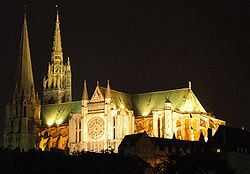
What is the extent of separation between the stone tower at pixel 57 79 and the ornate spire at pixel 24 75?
42.6 ft

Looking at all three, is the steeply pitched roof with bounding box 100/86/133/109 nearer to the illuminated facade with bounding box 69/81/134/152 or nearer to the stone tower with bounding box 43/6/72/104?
the illuminated facade with bounding box 69/81/134/152

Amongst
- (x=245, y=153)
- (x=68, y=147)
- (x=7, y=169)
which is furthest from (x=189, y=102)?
(x=7, y=169)

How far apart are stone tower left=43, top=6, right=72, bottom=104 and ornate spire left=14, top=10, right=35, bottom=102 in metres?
13.0

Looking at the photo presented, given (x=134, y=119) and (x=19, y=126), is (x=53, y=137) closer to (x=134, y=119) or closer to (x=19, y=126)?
(x=19, y=126)

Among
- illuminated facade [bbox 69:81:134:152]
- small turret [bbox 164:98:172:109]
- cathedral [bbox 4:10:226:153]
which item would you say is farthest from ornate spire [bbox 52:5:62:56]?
small turret [bbox 164:98:172:109]

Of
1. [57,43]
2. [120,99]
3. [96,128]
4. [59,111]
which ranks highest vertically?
[57,43]

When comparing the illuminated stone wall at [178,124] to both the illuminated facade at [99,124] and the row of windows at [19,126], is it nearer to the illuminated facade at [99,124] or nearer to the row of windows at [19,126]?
the illuminated facade at [99,124]

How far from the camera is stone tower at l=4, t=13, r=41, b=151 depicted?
144125mm

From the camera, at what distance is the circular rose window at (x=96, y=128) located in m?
132

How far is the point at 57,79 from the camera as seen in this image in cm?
16550

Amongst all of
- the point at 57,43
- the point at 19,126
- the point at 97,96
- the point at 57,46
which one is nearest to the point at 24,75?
the point at 19,126

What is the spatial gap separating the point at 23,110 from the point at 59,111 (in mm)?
7247

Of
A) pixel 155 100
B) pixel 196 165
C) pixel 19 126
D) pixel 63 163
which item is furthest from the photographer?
pixel 19 126

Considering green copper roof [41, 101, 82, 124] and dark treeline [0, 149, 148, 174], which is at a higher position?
green copper roof [41, 101, 82, 124]
